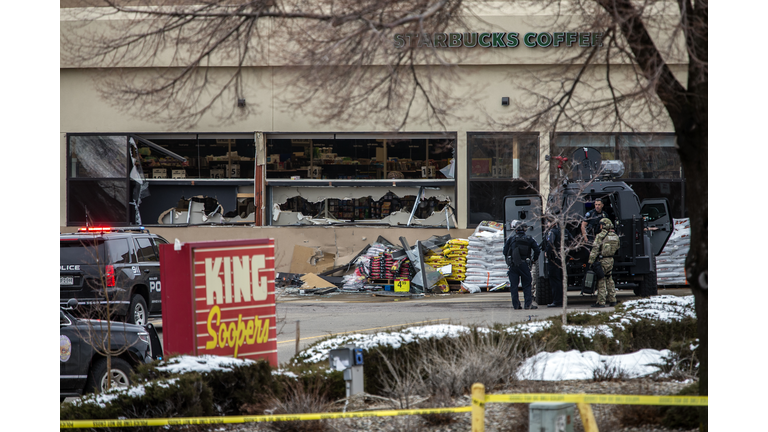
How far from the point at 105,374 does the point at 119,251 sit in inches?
194

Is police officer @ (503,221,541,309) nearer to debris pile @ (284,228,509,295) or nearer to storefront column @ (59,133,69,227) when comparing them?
debris pile @ (284,228,509,295)

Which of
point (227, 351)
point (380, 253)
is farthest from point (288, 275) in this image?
point (227, 351)

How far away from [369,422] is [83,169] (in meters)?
19.0

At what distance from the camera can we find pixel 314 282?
1916cm

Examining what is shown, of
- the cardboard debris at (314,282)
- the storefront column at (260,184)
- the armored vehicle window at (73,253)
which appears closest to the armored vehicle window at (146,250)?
the armored vehicle window at (73,253)

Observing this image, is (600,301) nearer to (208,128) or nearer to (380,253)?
(380,253)

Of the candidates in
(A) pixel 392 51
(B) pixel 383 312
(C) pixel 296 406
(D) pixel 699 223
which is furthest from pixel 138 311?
(D) pixel 699 223

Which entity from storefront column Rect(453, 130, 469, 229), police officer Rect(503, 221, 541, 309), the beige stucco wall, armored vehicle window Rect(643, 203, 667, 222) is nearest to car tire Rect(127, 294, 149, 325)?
police officer Rect(503, 221, 541, 309)

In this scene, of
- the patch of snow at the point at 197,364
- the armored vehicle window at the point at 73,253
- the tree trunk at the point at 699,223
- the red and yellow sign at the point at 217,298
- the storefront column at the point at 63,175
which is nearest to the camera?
the tree trunk at the point at 699,223

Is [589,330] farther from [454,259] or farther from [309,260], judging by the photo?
[309,260]

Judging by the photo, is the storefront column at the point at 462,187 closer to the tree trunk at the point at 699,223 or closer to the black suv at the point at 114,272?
the black suv at the point at 114,272

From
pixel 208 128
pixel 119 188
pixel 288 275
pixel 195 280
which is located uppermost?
pixel 208 128

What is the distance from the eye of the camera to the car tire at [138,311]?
12125 millimetres

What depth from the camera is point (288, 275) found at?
Result: 20.0 meters
